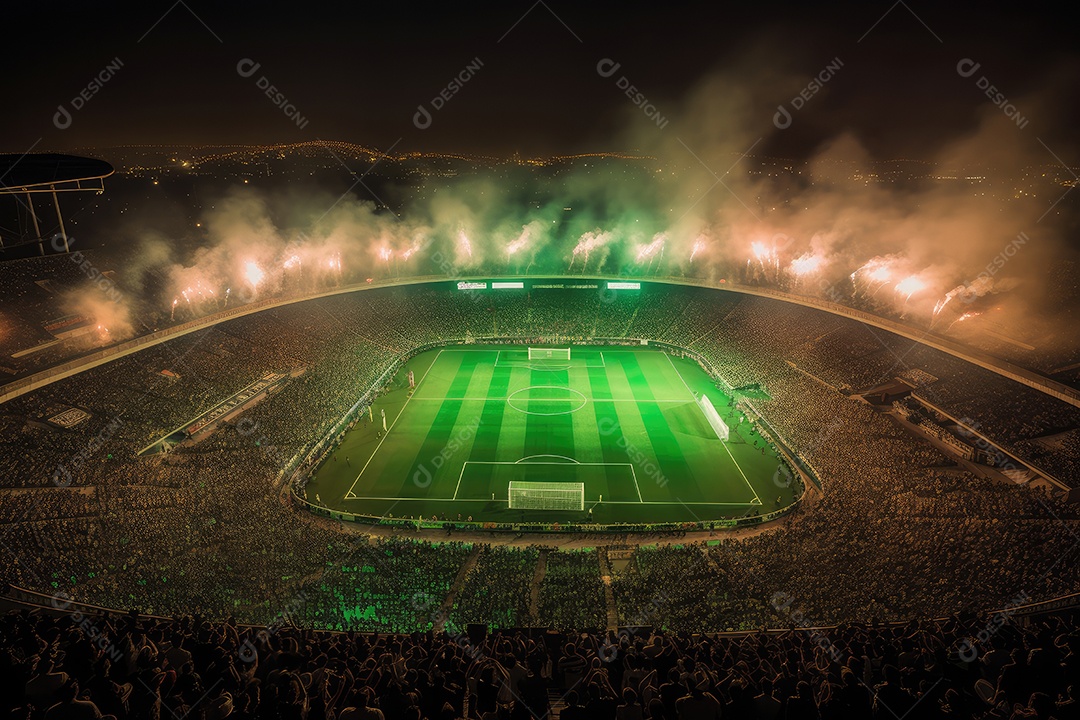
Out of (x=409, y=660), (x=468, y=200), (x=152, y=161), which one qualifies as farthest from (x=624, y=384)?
(x=152, y=161)

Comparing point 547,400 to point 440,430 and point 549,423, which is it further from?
point 440,430

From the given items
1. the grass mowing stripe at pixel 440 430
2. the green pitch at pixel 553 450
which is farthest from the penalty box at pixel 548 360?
the grass mowing stripe at pixel 440 430

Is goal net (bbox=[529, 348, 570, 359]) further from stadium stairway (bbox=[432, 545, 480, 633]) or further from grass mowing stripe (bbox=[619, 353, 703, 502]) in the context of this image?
stadium stairway (bbox=[432, 545, 480, 633])

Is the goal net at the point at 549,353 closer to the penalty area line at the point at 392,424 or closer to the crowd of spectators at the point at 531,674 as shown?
the penalty area line at the point at 392,424

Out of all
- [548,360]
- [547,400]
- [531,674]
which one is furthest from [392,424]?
[531,674]

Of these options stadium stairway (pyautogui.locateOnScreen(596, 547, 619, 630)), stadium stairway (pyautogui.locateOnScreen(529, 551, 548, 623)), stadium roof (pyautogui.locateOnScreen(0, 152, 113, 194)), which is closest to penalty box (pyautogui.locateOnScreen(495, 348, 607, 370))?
stadium stairway (pyautogui.locateOnScreen(596, 547, 619, 630))

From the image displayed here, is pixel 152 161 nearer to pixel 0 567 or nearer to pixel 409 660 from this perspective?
pixel 0 567
